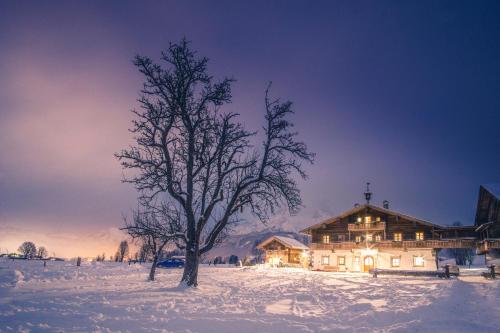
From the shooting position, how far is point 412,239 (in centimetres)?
4297

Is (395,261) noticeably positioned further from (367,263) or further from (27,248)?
(27,248)

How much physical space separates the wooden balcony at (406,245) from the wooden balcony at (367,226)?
192 cm

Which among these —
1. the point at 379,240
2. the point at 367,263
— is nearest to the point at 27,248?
the point at 367,263

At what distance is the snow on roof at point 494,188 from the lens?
3139 cm

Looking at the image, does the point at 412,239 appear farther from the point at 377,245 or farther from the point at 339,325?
the point at 339,325

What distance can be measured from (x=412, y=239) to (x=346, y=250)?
28.5ft

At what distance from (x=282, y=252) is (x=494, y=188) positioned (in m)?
35.9

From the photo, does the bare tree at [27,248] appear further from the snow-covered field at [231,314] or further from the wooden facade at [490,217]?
the wooden facade at [490,217]

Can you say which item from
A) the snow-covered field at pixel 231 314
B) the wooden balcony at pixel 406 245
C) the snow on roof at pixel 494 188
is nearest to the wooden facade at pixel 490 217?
the snow on roof at pixel 494 188

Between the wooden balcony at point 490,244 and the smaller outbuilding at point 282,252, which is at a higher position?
the wooden balcony at point 490,244

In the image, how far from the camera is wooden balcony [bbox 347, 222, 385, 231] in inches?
1769

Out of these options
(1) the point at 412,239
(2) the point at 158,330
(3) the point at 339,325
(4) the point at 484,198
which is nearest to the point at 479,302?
(3) the point at 339,325

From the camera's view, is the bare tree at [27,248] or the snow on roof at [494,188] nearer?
the snow on roof at [494,188]

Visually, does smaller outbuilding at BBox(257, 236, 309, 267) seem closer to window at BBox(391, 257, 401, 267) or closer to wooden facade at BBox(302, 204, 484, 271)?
wooden facade at BBox(302, 204, 484, 271)
